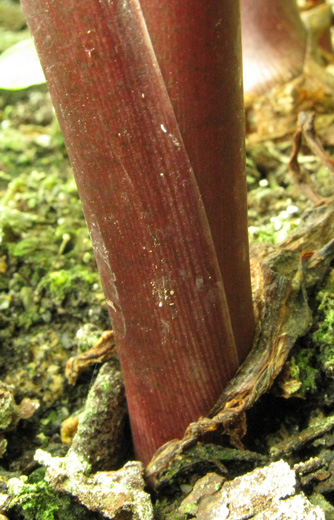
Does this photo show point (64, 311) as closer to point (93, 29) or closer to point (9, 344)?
point (9, 344)

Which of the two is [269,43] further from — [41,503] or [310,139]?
[41,503]

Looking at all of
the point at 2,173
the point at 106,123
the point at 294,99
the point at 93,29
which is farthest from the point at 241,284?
the point at 2,173

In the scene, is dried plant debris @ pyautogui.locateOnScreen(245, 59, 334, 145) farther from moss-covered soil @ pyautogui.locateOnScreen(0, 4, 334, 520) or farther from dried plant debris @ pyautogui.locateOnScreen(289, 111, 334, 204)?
dried plant debris @ pyautogui.locateOnScreen(289, 111, 334, 204)

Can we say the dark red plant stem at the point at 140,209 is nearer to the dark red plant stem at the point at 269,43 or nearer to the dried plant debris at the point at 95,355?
the dried plant debris at the point at 95,355

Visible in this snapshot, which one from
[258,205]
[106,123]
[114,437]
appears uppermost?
[106,123]

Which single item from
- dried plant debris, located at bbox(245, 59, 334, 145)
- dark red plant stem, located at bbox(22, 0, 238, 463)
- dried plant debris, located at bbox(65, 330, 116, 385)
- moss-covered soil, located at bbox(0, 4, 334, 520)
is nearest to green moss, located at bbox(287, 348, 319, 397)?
moss-covered soil, located at bbox(0, 4, 334, 520)

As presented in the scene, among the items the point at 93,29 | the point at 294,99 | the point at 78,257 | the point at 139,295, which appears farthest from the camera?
the point at 294,99

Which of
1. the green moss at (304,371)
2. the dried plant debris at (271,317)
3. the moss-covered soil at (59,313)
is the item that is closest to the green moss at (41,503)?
the moss-covered soil at (59,313)

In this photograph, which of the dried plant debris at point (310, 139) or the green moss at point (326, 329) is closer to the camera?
the green moss at point (326, 329)
